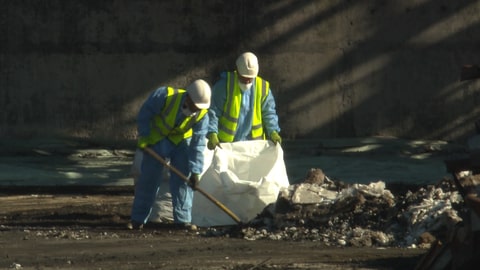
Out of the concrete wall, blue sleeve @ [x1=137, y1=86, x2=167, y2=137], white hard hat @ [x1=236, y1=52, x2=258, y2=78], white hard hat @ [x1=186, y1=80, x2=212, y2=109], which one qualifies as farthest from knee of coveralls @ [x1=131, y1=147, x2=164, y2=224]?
the concrete wall

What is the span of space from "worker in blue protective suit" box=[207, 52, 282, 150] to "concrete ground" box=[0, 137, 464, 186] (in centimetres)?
227

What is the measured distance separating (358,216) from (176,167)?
1.86 meters

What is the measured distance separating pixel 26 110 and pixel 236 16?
319 centimetres

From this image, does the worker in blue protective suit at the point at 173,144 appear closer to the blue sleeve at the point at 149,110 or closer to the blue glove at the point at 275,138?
the blue sleeve at the point at 149,110

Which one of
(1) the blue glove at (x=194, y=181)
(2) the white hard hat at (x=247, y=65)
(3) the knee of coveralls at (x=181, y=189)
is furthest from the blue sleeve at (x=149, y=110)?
(2) the white hard hat at (x=247, y=65)

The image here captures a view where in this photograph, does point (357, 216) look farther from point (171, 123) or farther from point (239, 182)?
point (171, 123)

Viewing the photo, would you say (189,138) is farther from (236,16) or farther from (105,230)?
(236,16)

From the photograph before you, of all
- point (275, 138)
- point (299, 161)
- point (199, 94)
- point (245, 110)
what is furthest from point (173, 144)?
point (299, 161)

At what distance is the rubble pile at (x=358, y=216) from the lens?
12603 millimetres

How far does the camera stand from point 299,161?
19.1 meters

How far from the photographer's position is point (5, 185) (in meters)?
17.6

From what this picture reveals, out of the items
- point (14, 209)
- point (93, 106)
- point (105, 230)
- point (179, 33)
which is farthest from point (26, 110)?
point (105, 230)

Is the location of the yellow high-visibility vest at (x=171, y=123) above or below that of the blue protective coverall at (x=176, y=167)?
above

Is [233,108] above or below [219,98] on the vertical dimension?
below
